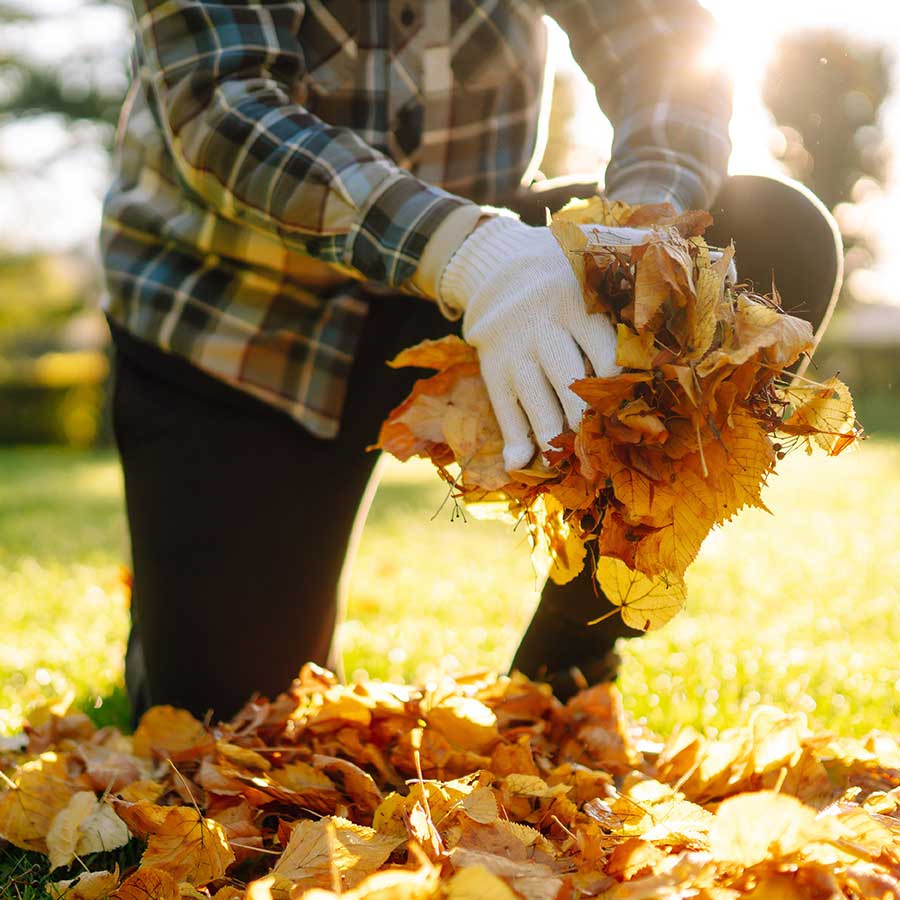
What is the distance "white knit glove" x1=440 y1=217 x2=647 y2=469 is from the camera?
45.3 inches

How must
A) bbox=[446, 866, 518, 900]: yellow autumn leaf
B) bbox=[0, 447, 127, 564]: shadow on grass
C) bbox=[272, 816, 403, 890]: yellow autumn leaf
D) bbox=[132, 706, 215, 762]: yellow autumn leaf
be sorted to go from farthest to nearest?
bbox=[0, 447, 127, 564]: shadow on grass, bbox=[132, 706, 215, 762]: yellow autumn leaf, bbox=[272, 816, 403, 890]: yellow autumn leaf, bbox=[446, 866, 518, 900]: yellow autumn leaf

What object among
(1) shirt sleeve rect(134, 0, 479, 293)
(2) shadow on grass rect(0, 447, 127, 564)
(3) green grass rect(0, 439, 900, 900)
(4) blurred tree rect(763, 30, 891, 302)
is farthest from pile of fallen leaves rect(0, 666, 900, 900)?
(2) shadow on grass rect(0, 447, 127, 564)

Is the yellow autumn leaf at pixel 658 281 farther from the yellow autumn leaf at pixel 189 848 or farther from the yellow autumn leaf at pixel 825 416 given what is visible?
the yellow autumn leaf at pixel 189 848

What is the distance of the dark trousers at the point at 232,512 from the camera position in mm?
1900

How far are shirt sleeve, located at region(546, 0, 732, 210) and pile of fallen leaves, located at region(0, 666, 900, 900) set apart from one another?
2.79 ft

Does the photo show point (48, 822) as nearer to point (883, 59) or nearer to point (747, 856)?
point (747, 856)

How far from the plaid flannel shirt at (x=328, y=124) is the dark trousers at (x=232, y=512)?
0.07 metres

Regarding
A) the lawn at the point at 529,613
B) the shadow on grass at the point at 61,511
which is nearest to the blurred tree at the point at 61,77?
the shadow on grass at the point at 61,511

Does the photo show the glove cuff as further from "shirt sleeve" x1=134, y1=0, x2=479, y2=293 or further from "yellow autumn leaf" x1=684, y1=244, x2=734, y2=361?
"yellow autumn leaf" x1=684, y1=244, x2=734, y2=361

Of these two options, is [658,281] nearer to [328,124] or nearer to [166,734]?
[328,124]

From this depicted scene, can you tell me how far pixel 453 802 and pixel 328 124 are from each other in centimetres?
112

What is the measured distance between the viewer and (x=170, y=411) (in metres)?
1.95

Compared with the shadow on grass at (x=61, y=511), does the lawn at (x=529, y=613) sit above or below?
above

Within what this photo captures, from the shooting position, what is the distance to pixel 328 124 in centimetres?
166
